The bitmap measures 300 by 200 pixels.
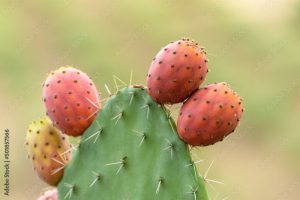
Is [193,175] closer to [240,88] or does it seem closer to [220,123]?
[220,123]

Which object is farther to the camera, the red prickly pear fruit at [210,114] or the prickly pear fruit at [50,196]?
the prickly pear fruit at [50,196]

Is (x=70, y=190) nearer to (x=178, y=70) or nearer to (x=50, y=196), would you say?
(x=50, y=196)

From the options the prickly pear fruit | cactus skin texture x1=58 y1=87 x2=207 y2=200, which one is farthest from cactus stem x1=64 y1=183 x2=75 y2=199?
the prickly pear fruit

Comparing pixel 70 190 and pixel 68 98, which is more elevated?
pixel 68 98

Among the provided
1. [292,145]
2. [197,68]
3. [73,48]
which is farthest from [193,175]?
[73,48]

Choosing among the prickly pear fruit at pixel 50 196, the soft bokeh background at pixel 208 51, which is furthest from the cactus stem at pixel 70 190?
the soft bokeh background at pixel 208 51

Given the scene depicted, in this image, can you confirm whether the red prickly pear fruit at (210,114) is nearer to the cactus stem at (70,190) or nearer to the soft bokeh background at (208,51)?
the cactus stem at (70,190)

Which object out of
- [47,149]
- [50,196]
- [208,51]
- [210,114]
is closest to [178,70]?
[210,114]
